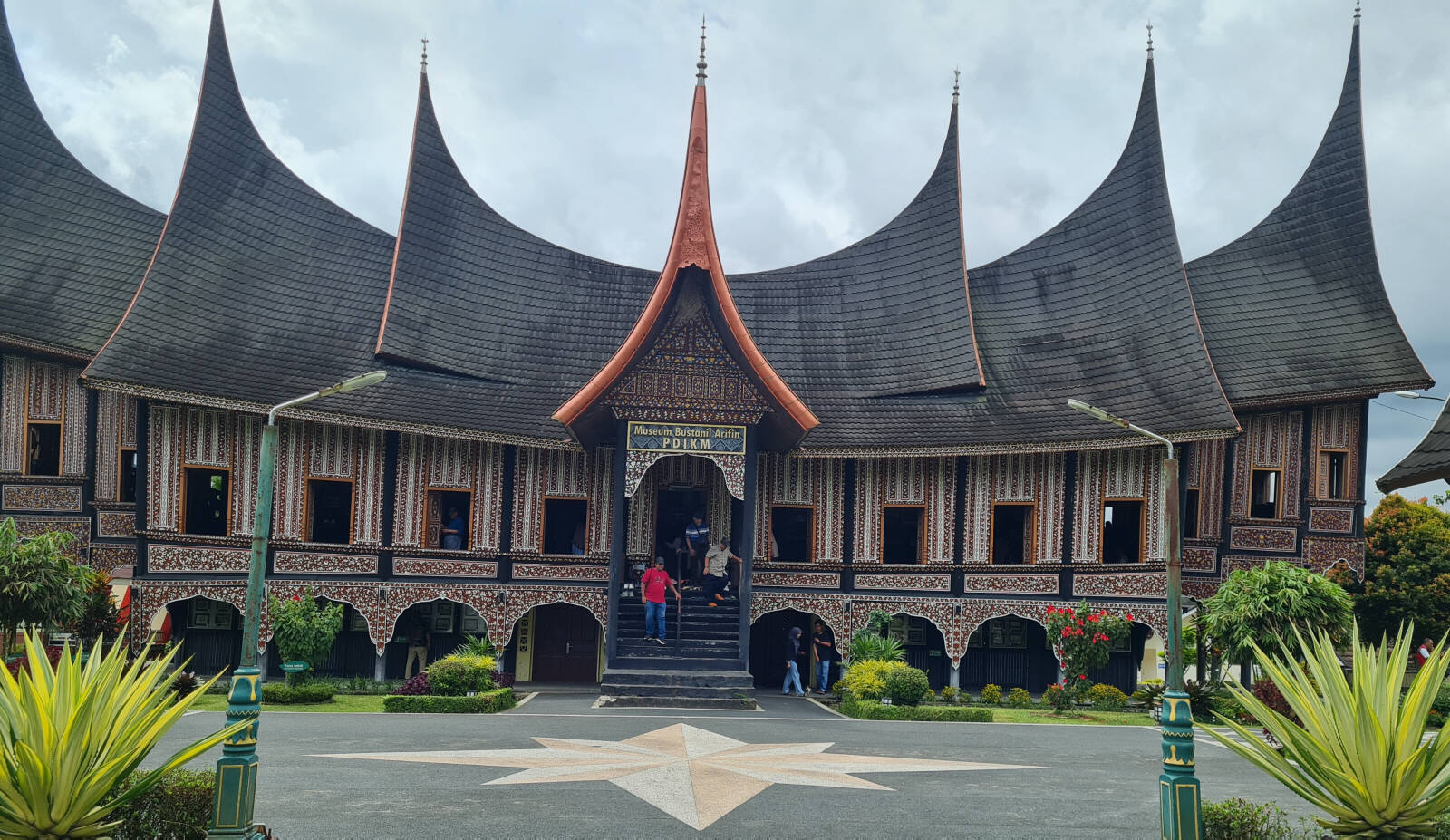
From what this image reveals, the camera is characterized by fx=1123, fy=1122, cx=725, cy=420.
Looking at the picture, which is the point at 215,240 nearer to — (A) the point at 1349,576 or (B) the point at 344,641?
(B) the point at 344,641

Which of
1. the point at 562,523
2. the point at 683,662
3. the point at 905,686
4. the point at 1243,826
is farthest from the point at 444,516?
the point at 1243,826

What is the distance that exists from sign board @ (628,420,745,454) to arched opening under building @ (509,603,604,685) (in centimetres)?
507

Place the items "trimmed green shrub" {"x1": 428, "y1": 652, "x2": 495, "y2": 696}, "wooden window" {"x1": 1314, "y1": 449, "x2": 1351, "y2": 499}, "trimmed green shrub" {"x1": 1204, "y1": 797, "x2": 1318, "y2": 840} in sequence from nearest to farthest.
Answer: "trimmed green shrub" {"x1": 1204, "y1": 797, "x2": 1318, "y2": 840} → "trimmed green shrub" {"x1": 428, "y1": 652, "x2": 495, "y2": 696} → "wooden window" {"x1": 1314, "y1": 449, "x2": 1351, "y2": 499}

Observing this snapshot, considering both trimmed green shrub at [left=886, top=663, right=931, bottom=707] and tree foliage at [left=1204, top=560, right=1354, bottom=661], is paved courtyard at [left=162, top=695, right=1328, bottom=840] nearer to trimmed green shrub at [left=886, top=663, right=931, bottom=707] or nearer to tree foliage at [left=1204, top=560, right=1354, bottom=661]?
trimmed green shrub at [left=886, top=663, right=931, bottom=707]

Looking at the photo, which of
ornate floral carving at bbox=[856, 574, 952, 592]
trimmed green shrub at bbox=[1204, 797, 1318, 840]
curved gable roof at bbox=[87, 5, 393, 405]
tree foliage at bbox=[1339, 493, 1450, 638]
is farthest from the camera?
tree foliage at bbox=[1339, 493, 1450, 638]

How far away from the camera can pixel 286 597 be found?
20.8m

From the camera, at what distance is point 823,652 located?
23203mm

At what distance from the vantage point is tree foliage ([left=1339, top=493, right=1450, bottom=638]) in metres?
23.9

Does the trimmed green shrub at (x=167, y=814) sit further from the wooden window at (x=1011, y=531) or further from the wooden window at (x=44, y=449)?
the wooden window at (x=1011, y=531)

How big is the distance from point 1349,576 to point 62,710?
2290cm

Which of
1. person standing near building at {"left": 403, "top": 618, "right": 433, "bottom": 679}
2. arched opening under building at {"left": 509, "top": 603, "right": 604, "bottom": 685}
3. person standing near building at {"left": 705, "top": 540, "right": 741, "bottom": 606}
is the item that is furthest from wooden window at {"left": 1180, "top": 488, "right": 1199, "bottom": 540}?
person standing near building at {"left": 403, "top": 618, "right": 433, "bottom": 679}

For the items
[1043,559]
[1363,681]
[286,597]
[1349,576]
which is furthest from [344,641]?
[1349,576]

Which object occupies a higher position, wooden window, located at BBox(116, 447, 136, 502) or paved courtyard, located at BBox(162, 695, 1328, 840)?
wooden window, located at BBox(116, 447, 136, 502)

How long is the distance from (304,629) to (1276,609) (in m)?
15.8
